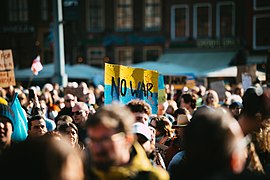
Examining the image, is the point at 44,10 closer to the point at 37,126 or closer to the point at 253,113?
the point at 37,126

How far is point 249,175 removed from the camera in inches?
84.3

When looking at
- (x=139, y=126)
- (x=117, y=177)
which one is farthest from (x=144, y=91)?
(x=117, y=177)

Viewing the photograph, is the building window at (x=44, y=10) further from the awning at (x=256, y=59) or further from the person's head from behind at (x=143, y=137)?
the person's head from behind at (x=143, y=137)

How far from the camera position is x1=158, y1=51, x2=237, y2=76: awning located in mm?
25719

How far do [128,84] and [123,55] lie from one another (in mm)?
23034

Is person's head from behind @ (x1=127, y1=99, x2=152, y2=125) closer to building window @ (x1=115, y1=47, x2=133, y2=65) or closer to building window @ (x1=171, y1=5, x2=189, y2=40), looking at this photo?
building window @ (x1=171, y1=5, x2=189, y2=40)

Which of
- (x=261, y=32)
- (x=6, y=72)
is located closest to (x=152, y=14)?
(x=261, y=32)

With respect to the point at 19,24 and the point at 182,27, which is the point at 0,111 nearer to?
the point at 182,27

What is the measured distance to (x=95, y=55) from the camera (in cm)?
2961

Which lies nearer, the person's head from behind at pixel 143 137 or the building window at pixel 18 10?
the person's head from behind at pixel 143 137

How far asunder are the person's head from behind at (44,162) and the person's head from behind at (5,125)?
4.37ft

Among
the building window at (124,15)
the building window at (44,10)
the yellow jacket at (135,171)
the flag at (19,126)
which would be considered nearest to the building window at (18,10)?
the building window at (44,10)

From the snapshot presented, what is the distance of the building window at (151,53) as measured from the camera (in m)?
28.8

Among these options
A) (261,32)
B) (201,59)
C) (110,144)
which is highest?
(261,32)
